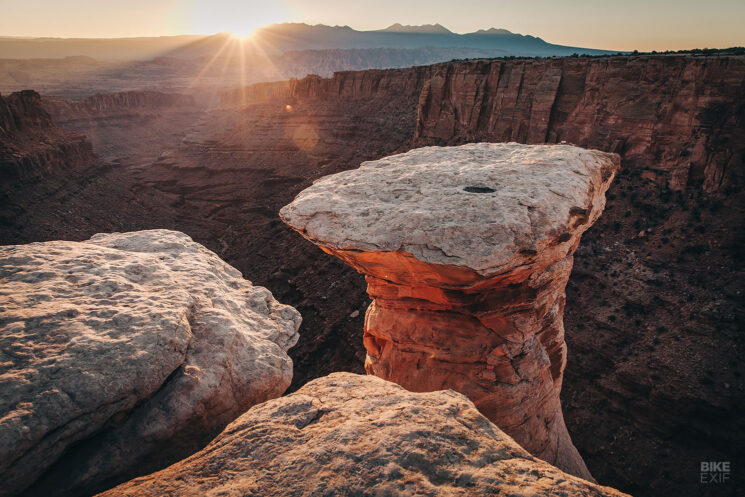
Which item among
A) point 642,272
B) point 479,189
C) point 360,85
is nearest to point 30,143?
point 360,85

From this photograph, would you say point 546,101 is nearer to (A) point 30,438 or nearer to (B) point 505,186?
(B) point 505,186

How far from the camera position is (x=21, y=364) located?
3.14 meters

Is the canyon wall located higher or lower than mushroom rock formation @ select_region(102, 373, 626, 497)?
higher

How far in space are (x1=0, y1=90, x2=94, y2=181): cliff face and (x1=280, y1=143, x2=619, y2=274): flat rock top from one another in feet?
102

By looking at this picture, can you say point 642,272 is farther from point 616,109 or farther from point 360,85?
point 360,85

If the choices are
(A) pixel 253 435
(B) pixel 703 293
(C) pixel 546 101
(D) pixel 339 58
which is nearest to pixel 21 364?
(A) pixel 253 435

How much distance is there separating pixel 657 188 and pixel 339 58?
17008cm

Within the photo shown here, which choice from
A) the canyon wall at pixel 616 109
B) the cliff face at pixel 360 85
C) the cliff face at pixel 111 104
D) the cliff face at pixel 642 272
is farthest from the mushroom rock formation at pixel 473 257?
the cliff face at pixel 111 104

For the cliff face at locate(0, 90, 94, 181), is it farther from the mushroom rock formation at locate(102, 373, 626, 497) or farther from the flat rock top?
the mushroom rock formation at locate(102, 373, 626, 497)

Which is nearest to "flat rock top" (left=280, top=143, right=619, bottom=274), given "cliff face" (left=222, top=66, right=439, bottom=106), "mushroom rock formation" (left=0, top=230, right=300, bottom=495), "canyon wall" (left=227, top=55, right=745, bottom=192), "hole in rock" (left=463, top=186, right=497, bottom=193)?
"hole in rock" (left=463, top=186, right=497, bottom=193)

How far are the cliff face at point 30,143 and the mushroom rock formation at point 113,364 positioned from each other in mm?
30434

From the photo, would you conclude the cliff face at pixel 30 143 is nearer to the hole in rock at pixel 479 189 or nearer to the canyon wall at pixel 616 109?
the canyon wall at pixel 616 109

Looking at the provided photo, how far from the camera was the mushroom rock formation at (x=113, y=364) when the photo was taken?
2.98 m

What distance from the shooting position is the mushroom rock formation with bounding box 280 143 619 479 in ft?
17.1
